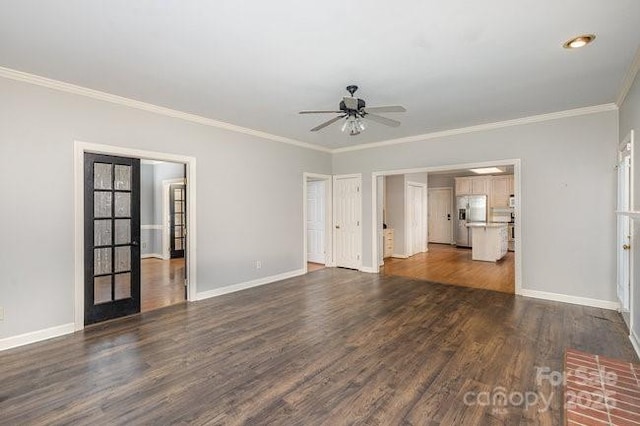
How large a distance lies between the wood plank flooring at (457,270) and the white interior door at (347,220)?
789 mm

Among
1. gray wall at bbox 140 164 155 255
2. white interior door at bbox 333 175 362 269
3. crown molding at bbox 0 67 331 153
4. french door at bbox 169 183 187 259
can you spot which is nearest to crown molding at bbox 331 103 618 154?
white interior door at bbox 333 175 362 269

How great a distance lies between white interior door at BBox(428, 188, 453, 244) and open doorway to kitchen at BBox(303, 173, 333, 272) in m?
5.47

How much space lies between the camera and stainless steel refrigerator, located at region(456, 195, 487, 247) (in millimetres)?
9992

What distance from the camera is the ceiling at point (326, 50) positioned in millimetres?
2188

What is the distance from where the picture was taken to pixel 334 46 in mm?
2670

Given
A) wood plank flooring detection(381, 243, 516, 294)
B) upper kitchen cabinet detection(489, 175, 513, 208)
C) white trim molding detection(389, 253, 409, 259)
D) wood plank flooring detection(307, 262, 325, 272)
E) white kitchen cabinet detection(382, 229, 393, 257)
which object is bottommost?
wood plank flooring detection(307, 262, 325, 272)

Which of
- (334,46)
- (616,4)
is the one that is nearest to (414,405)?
(334,46)

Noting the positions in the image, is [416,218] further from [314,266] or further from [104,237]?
[104,237]

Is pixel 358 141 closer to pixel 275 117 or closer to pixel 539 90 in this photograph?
pixel 275 117

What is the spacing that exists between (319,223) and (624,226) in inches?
210

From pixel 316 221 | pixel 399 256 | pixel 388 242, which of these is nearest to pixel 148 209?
pixel 316 221

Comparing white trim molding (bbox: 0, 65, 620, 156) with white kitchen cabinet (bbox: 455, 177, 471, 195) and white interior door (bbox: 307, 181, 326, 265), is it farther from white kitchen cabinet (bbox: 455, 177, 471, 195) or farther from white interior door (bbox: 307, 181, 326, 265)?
white kitchen cabinet (bbox: 455, 177, 471, 195)

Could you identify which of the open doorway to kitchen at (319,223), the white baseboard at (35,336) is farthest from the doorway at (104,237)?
the open doorway to kitchen at (319,223)

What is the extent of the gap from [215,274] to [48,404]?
2.73 meters
